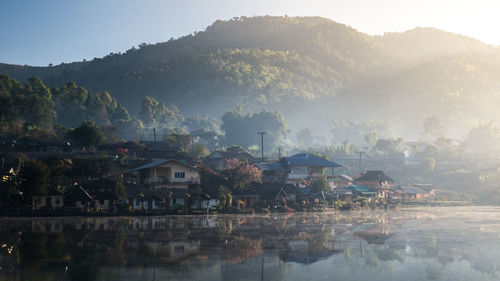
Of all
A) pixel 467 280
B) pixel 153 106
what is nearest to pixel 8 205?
pixel 467 280

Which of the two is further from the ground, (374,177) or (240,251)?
(374,177)

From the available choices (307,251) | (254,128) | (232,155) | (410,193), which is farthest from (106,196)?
(254,128)

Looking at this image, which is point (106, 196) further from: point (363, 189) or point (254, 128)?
point (254, 128)

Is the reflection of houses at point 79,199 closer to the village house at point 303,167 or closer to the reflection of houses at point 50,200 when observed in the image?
the reflection of houses at point 50,200

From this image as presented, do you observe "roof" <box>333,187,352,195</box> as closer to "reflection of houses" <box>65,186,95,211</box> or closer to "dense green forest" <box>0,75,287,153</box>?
"dense green forest" <box>0,75,287,153</box>

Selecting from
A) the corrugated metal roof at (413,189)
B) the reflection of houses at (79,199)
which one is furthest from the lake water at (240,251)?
the corrugated metal roof at (413,189)

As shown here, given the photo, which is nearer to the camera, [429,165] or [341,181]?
[341,181]

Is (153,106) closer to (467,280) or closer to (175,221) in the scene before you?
(175,221)

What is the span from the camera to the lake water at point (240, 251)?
883 inches

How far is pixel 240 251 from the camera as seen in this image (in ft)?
92.4

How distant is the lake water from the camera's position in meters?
22.4

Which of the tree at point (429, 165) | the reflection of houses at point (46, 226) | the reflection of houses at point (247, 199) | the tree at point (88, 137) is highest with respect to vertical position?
the tree at point (88, 137)

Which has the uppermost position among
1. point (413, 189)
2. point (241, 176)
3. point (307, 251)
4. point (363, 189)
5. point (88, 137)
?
point (88, 137)

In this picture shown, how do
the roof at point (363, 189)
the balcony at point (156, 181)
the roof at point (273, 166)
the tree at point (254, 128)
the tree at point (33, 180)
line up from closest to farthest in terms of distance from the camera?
the tree at point (33, 180)
the balcony at point (156, 181)
the roof at point (273, 166)
the roof at point (363, 189)
the tree at point (254, 128)
